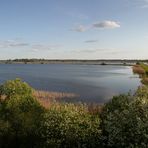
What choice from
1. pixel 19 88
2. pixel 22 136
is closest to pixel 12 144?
pixel 22 136

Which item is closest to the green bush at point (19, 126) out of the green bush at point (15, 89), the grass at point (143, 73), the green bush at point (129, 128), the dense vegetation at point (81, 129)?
the dense vegetation at point (81, 129)

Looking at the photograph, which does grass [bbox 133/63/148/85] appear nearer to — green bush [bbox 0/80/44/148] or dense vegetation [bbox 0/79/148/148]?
green bush [bbox 0/80/44/148]

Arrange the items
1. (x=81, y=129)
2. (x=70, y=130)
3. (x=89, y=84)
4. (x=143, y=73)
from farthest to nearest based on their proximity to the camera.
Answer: (x=143, y=73) < (x=89, y=84) < (x=81, y=129) < (x=70, y=130)

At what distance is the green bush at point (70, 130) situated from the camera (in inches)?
731

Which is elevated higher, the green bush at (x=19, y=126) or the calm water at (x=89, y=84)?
the green bush at (x=19, y=126)

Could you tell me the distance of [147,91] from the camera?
80.2 feet

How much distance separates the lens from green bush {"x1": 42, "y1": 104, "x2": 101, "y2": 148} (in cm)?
1856

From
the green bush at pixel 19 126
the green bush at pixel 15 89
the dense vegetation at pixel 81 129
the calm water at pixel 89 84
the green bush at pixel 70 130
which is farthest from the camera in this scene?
the calm water at pixel 89 84

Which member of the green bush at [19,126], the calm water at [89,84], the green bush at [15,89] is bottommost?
the calm water at [89,84]

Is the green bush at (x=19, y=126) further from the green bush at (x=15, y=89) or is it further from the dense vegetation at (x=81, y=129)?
the green bush at (x=15, y=89)

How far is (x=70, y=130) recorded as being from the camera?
18.6 meters

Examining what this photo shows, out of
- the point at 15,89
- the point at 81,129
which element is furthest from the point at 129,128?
the point at 15,89

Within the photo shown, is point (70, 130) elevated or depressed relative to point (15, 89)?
depressed

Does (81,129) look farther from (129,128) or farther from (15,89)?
(15,89)
